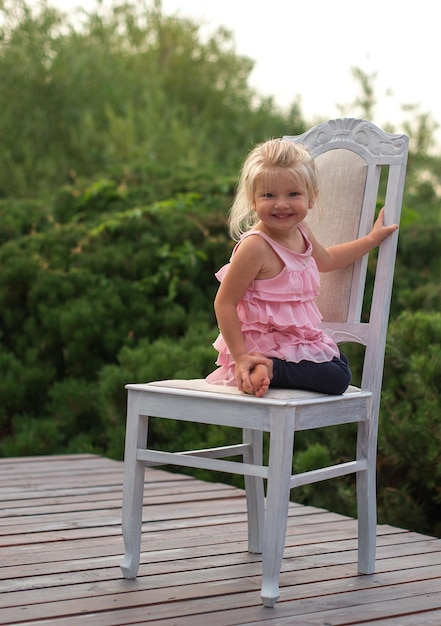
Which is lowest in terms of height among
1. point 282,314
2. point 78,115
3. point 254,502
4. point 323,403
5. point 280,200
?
point 254,502

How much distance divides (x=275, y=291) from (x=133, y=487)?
61 cm

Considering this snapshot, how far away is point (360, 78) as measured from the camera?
28.7 ft

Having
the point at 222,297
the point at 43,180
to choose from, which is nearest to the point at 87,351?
the point at 222,297

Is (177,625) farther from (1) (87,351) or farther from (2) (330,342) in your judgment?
(1) (87,351)

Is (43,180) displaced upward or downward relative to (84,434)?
upward

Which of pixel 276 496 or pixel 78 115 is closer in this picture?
pixel 276 496

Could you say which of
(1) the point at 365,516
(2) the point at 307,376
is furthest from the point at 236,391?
(1) the point at 365,516

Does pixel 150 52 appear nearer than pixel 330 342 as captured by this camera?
No

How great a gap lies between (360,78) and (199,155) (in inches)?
63.9

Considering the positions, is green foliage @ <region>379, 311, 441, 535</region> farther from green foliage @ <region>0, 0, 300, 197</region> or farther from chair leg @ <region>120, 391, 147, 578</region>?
green foliage @ <region>0, 0, 300, 197</region>

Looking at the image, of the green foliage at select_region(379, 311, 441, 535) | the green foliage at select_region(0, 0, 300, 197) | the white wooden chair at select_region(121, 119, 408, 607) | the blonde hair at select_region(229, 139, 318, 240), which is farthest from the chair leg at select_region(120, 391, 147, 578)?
the green foliage at select_region(0, 0, 300, 197)

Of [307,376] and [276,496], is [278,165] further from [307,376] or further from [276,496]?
[276,496]

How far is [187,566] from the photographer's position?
2.54 meters

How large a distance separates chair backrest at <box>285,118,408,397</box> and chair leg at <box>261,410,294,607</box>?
17.9 inches
